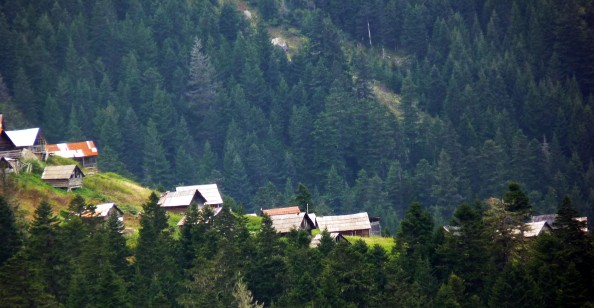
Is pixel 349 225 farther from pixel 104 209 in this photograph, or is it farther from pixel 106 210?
pixel 104 209

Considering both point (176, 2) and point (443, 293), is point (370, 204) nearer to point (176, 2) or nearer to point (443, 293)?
point (176, 2)

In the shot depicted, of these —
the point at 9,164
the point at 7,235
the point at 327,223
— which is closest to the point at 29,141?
the point at 9,164

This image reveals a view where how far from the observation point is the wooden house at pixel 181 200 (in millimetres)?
94750

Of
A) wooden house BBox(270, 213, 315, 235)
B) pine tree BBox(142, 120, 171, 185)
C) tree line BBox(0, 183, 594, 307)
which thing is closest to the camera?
tree line BBox(0, 183, 594, 307)

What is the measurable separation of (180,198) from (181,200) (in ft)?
1.42

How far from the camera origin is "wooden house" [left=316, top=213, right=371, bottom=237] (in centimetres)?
9294

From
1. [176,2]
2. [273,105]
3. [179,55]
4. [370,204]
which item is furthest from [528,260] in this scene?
[176,2]

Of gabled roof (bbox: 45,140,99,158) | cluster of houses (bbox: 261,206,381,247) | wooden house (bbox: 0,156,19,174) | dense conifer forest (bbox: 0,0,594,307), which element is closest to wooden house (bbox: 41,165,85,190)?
wooden house (bbox: 0,156,19,174)

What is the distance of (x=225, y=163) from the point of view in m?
151

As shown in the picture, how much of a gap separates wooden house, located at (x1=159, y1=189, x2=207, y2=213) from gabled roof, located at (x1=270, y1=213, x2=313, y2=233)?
32.3 feet

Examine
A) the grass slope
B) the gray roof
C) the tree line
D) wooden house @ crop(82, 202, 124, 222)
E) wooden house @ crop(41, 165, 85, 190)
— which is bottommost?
the tree line

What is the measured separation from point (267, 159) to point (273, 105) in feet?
55.3

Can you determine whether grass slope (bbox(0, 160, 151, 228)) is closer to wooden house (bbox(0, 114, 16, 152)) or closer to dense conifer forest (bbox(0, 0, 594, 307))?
wooden house (bbox(0, 114, 16, 152))

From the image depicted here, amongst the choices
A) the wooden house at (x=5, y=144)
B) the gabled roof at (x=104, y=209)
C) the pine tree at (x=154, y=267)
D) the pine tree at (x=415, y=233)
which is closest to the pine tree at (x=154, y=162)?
the wooden house at (x=5, y=144)
